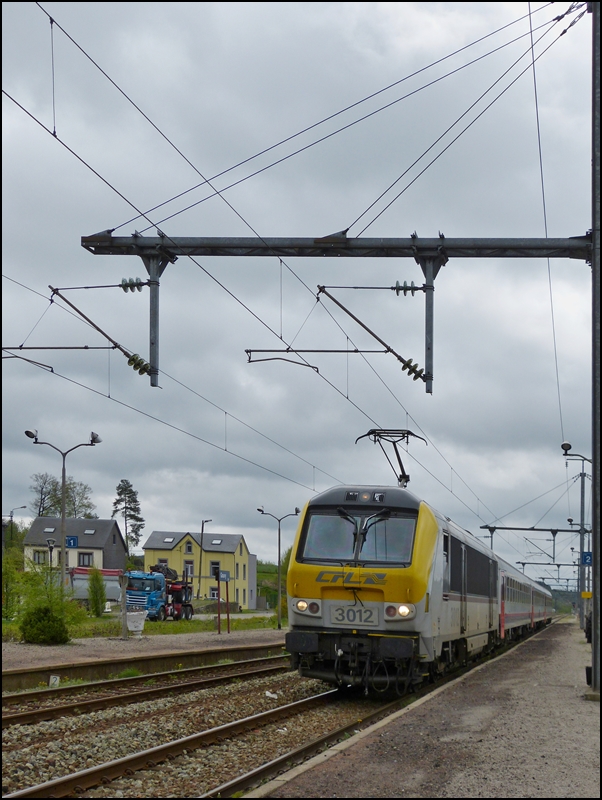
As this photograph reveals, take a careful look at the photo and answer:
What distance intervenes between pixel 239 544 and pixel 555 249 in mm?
81206

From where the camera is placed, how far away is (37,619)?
25.6 meters

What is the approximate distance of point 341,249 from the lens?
12664 millimetres

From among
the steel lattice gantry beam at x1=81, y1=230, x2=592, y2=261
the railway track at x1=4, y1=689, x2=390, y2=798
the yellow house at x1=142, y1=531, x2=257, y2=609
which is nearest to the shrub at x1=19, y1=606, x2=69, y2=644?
the railway track at x1=4, y1=689, x2=390, y2=798

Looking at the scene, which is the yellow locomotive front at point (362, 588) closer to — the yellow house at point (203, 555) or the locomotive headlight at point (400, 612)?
the locomotive headlight at point (400, 612)

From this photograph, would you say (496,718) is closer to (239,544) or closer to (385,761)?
(385,761)

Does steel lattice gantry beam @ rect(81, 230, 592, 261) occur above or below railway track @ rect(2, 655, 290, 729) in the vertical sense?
above

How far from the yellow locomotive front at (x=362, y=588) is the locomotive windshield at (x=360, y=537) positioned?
1cm

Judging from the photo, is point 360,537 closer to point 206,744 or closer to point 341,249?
point 341,249

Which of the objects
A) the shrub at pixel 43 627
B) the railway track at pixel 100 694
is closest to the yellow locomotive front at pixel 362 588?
the railway track at pixel 100 694

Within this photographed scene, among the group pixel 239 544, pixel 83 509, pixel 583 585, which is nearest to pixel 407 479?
pixel 583 585

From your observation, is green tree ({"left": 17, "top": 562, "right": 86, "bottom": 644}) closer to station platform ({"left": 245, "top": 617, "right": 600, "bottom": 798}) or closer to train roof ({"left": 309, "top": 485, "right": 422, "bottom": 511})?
train roof ({"left": 309, "top": 485, "right": 422, "bottom": 511})

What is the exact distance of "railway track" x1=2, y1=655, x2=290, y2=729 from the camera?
1205 centimetres

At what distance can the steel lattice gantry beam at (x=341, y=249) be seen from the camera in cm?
1235

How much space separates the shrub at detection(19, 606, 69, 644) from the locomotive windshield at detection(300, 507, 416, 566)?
1407cm
